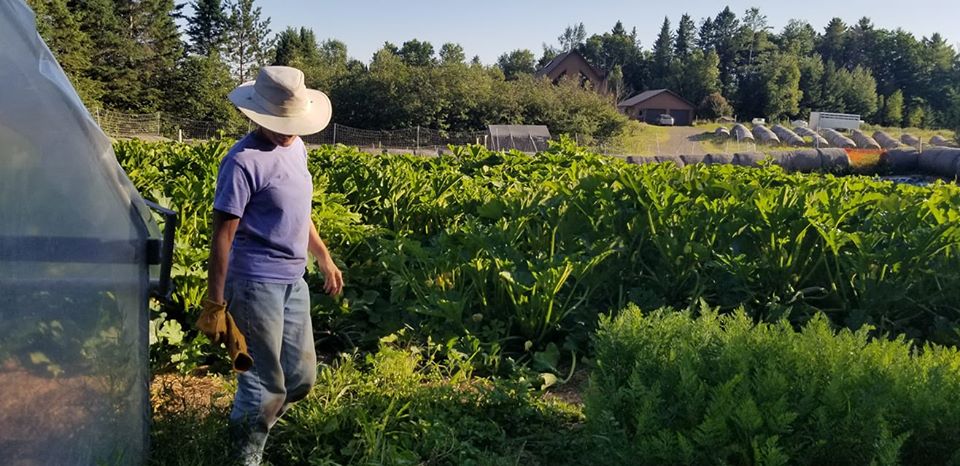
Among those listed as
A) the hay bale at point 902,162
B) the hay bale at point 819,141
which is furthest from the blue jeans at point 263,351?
the hay bale at point 819,141

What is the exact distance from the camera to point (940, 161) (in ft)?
81.8

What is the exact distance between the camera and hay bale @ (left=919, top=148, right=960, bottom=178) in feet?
79.8

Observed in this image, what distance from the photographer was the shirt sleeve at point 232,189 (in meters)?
2.62

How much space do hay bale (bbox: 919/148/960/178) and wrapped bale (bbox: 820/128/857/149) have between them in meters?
13.6

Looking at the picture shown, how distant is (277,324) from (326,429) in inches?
21.9

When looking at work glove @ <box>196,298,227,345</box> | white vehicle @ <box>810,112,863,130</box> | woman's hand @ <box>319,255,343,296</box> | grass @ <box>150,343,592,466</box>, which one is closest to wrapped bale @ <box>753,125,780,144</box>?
white vehicle @ <box>810,112,863,130</box>

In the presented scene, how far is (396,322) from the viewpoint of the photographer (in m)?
4.54

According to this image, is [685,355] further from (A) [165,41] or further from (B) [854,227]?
(A) [165,41]

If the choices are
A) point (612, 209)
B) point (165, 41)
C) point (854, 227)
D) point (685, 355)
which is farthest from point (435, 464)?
point (165, 41)

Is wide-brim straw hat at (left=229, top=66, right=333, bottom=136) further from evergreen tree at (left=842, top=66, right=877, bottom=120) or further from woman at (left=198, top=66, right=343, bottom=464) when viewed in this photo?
evergreen tree at (left=842, top=66, right=877, bottom=120)

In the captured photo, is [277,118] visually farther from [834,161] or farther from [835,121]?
[835,121]

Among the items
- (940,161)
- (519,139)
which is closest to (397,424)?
(940,161)

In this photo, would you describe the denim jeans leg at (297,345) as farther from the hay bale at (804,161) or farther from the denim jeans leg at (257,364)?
the hay bale at (804,161)

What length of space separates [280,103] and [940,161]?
27631mm
